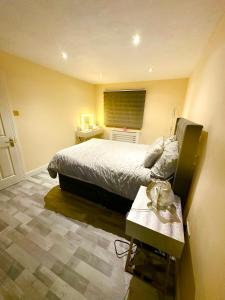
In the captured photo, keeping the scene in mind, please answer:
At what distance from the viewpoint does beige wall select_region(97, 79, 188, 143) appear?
3461mm

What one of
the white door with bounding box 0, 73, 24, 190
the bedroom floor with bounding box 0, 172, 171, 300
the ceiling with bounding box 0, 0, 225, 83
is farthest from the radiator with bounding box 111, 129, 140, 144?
the bedroom floor with bounding box 0, 172, 171, 300

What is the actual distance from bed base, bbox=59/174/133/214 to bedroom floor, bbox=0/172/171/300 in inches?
14.9

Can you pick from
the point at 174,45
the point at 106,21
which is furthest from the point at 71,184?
the point at 174,45

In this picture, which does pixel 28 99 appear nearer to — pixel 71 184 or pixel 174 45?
pixel 71 184

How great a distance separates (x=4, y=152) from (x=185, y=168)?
291cm

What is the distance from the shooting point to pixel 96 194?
198 cm

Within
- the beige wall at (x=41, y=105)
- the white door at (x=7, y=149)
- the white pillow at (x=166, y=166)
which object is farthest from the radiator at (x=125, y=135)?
the white door at (x=7, y=149)

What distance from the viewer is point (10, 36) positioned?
1.64m

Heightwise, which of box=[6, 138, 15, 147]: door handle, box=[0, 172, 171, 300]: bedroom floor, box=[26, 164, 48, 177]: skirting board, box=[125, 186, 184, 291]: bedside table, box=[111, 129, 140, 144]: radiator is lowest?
box=[0, 172, 171, 300]: bedroom floor

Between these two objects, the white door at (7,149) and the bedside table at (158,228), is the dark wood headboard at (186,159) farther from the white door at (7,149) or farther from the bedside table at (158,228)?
the white door at (7,149)

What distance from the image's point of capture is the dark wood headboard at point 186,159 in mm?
1198

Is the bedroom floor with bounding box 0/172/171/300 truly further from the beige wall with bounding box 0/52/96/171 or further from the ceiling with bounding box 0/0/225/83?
the ceiling with bounding box 0/0/225/83

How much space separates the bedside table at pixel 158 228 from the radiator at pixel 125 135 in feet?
10.2

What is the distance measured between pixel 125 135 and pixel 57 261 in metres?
→ 3.60
